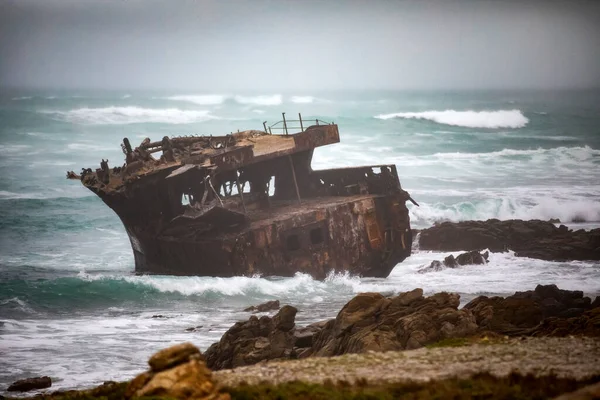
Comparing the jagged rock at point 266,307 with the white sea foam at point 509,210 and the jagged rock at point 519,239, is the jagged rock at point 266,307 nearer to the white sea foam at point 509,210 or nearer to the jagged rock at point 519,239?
the jagged rock at point 519,239

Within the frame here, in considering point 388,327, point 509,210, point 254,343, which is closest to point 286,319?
point 254,343

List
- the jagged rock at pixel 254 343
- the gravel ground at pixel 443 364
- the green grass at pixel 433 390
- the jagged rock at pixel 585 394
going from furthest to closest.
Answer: the jagged rock at pixel 254 343
the gravel ground at pixel 443 364
the green grass at pixel 433 390
the jagged rock at pixel 585 394

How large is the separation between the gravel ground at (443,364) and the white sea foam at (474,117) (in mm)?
51551

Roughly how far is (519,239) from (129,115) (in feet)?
140

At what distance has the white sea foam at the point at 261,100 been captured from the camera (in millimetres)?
74625

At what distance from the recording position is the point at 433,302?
15.4 metres

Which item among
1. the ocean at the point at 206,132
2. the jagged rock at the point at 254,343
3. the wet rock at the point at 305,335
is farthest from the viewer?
the ocean at the point at 206,132

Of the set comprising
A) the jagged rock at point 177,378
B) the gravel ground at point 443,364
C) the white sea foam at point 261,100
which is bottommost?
the gravel ground at point 443,364

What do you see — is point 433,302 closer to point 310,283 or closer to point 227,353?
point 227,353

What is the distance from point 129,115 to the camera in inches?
2510

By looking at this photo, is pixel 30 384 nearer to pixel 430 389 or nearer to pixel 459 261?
pixel 430 389

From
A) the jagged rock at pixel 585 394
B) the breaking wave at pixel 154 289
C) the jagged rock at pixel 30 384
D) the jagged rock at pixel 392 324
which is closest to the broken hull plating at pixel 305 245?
the breaking wave at pixel 154 289

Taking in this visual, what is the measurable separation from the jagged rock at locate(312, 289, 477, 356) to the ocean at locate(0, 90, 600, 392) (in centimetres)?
342

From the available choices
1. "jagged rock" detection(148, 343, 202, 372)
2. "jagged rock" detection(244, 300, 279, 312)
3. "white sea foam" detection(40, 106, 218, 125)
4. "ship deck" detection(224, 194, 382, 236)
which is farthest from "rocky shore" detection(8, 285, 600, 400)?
"white sea foam" detection(40, 106, 218, 125)
